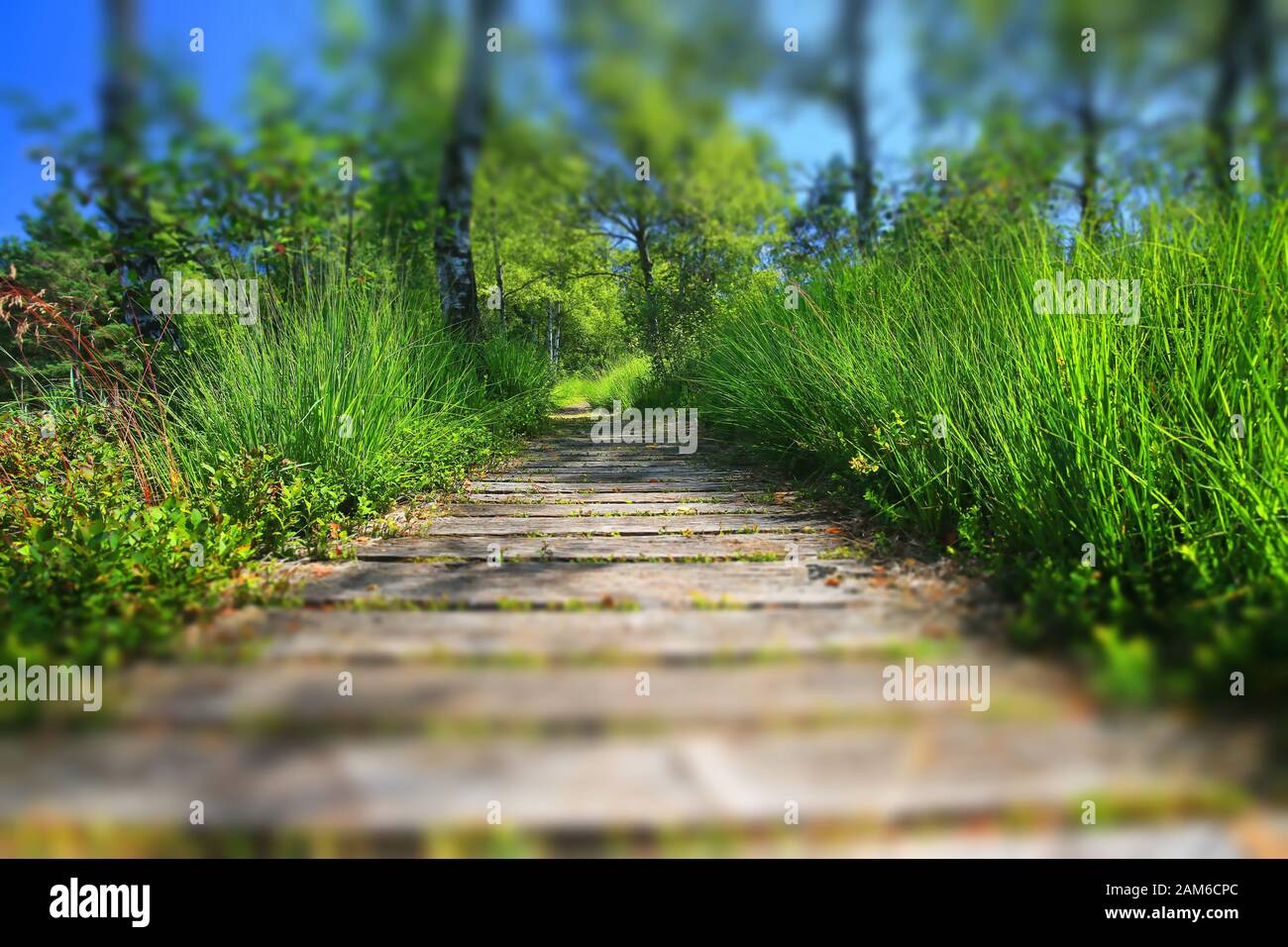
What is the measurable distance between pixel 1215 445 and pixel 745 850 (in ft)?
5.97

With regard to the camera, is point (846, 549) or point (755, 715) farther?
point (846, 549)

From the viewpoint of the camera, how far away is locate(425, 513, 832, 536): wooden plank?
3355 millimetres

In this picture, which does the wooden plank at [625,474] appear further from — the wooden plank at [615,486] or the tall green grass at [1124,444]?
the tall green grass at [1124,444]

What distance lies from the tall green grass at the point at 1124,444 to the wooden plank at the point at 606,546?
0.47 m

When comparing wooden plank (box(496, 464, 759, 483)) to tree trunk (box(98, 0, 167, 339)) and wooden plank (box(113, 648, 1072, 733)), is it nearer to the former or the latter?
tree trunk (box(98, 0, 167, 339))

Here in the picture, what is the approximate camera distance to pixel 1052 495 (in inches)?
88.0

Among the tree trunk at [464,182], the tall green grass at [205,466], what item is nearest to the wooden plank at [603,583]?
the tall green grass at [205,466]

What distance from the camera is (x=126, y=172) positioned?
438 centimetres

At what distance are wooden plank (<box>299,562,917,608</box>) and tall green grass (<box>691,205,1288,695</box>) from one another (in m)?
0.55

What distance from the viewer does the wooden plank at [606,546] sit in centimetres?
288

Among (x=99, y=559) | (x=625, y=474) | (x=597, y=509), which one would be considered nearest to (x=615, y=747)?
(x=99, y=559)

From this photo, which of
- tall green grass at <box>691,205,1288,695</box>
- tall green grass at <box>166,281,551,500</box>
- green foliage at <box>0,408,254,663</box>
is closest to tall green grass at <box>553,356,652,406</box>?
tall green grass at <box>166,281,551,500</box>
